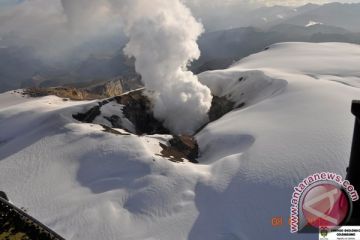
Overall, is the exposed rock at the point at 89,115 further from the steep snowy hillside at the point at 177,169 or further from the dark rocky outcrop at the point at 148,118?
the steep snowy hillside at the point at 177,169

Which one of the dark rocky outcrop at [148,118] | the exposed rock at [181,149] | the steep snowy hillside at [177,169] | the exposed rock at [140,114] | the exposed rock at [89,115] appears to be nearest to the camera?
the steep snowy hillside at [177,169]

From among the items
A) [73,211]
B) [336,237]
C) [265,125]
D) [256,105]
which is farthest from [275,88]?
[336,237]

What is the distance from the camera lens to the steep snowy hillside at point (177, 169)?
133ft

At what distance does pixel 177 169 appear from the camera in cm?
5025

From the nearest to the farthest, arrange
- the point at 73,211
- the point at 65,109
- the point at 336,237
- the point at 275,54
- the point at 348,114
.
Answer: the point at 336,237 → the point at 73,211 → the point at 348,114 → the point at 65,109 → the point at 275,54

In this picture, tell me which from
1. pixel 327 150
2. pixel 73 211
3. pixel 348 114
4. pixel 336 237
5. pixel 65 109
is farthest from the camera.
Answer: pixel 65 109

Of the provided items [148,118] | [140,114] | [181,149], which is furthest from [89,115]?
[181,149]

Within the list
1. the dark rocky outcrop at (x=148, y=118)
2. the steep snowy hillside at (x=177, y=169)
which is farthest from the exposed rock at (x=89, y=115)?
the steep snowy hillside at (x=177, y=169)

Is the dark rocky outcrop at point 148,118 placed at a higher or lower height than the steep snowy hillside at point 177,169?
lower

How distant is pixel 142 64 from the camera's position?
9494 centimetres

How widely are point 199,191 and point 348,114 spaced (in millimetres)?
29126

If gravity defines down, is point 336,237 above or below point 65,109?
above

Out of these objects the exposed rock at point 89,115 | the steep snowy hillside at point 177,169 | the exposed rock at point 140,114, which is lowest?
the exposed rock at point 140,114

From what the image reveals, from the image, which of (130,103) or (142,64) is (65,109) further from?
(142,64)
